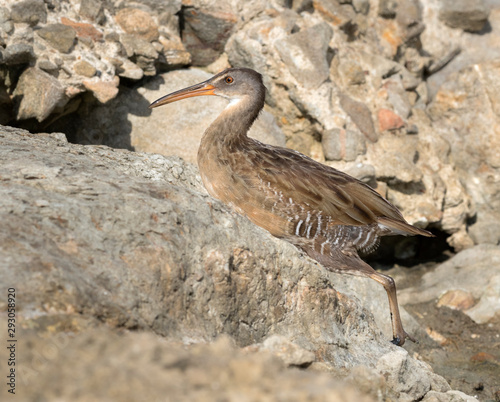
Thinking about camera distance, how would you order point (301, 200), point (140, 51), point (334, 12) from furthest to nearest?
1. point (334, 12)
2. point (140, 51)
3. point (301, 200)

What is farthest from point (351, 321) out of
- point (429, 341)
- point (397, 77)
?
point (397, 77)

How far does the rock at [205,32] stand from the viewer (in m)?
7.56

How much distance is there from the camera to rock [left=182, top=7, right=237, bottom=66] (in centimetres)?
756

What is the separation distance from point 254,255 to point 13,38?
3.69 meters

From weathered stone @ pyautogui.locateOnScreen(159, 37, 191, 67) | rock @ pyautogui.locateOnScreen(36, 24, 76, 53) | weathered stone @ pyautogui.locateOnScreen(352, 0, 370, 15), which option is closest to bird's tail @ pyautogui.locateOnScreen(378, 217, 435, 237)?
weathered stone @ pyautogui.locateOnScreen(159, 37, 191, 67)

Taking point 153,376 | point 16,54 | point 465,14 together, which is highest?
point 153,376

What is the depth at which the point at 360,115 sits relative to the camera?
7613 mm

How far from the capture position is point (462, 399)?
3.87 metres

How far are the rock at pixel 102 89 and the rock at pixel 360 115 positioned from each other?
2.73 metres

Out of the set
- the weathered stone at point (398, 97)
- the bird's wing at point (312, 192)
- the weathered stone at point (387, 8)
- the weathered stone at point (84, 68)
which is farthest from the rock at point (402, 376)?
the weathered stone at point (387, 8)

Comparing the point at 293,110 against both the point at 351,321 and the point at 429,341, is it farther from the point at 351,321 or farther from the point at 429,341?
the point at 351,321

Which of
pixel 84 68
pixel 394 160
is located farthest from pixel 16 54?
pixel 394 160

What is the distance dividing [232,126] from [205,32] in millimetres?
2876

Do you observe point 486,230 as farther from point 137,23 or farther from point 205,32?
point 137,23
